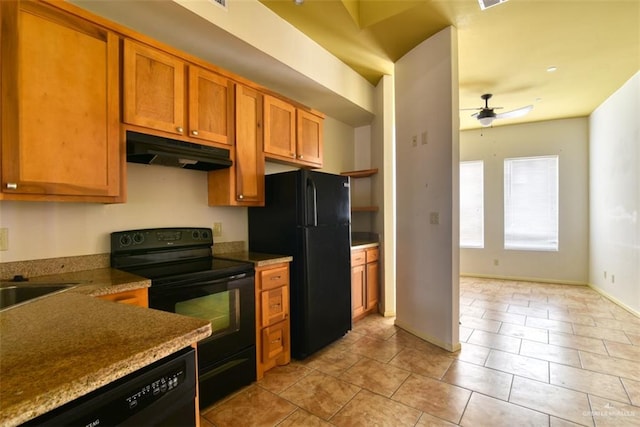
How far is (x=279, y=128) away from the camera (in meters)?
2.86

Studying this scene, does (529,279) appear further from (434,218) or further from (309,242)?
(309,242)

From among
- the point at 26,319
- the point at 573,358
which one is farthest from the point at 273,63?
the point at 573,358

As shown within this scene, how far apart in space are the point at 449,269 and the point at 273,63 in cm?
246

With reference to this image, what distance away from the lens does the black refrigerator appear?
2602 millimetres

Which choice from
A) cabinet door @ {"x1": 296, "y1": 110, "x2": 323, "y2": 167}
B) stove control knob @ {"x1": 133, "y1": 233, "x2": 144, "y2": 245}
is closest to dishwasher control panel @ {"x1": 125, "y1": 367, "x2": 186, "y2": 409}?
stove control knob @ {"x1": 133, "y1": 233, "x2": 144, "y2": 245}

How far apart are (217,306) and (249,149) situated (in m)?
1.30

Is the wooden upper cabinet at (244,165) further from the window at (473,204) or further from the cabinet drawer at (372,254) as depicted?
the window at (473,204)

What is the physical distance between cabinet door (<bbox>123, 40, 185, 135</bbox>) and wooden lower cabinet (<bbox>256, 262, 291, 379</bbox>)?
1.25m

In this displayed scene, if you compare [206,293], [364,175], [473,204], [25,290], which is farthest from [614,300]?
[25,290]

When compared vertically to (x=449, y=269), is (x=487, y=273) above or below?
below

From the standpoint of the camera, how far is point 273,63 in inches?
103

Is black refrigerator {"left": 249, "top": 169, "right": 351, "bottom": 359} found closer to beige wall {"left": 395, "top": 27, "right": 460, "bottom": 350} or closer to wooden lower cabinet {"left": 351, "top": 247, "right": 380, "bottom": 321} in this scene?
wooden lower cabinet {"left": 351, "top": 247, "right": 380, "bottom": 321}

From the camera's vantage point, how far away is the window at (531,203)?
5371 millimetres

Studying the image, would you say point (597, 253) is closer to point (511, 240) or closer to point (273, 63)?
point (511, 240)
